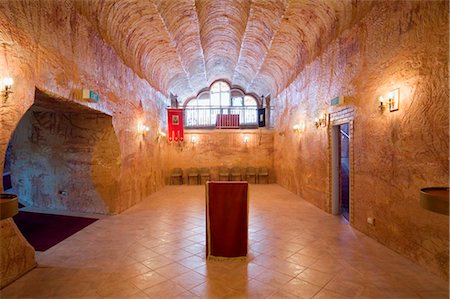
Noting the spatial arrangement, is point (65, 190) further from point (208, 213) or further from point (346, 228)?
point (346, 228)

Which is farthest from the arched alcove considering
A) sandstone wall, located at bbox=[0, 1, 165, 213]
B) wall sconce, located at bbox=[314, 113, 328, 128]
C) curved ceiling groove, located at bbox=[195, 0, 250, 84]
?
wall sconce, located at bbox=[314, 113, 328, 128]

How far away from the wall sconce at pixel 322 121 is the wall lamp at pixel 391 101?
7.56 ft

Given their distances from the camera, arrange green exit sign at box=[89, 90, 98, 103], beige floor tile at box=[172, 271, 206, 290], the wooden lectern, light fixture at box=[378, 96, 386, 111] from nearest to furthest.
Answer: beige floor tile at box=[172, 271, 206, 290]
the wooden lectern
light fixture at box=[378, 96, 386, 111]
green exit sign at box=[89, 90, 98, 103]

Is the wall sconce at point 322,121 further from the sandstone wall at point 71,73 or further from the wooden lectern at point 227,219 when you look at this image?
the sandstone wall at point 71,73

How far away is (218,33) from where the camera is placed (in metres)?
10.4

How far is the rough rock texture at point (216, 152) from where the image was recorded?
13.3m

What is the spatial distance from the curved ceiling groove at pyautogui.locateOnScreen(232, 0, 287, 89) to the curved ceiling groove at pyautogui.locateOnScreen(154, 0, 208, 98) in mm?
1816

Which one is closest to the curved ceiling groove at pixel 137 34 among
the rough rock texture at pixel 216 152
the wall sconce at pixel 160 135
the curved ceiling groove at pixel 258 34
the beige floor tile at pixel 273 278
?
the wall sconce at pixel 160 135

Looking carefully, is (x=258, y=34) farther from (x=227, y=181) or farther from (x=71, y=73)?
(x=71, y=73)

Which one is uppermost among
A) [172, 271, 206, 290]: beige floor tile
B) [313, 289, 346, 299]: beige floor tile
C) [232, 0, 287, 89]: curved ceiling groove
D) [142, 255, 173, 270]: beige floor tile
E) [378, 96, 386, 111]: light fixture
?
[232, 0, 287, 89]: curved ceiling groove

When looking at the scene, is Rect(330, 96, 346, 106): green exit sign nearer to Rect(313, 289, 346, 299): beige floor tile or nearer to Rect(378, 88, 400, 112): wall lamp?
Rect(378, 88, 400, 112): wall lamp

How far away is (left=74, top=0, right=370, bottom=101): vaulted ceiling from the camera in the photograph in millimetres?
6281

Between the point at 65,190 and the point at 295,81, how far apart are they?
27.4ft

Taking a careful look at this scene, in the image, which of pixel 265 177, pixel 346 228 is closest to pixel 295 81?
pixel 265 177
